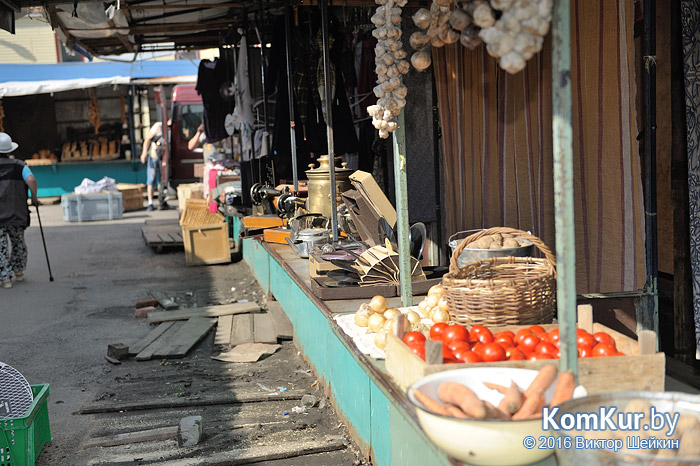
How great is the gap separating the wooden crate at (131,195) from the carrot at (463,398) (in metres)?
17.6

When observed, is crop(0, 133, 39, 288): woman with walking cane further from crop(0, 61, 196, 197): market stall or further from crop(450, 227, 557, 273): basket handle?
Answer: crop(0, 61, 196, 197): market stall

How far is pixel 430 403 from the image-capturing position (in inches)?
87.3

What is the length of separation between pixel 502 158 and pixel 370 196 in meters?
0.98

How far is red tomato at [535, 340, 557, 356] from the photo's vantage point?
8.57 ft

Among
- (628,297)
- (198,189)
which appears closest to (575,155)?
(628,297)

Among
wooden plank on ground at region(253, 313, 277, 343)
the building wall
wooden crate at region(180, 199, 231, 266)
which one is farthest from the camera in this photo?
the building wall

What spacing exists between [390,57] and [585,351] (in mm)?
1718

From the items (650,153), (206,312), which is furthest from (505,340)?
(206,312)

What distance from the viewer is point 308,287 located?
4.96 meters

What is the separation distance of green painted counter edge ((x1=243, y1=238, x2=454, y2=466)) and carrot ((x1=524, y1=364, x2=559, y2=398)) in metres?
0.34

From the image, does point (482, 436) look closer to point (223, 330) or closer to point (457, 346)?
point (457, 346)

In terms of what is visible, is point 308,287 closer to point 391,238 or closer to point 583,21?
point 391,238

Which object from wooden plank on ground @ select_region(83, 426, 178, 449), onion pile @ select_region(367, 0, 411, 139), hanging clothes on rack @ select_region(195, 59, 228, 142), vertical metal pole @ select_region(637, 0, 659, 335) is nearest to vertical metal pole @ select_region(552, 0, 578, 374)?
→ onion pile @ select_region(367, 0, 411, 139)

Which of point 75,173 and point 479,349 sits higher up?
point 75,173
